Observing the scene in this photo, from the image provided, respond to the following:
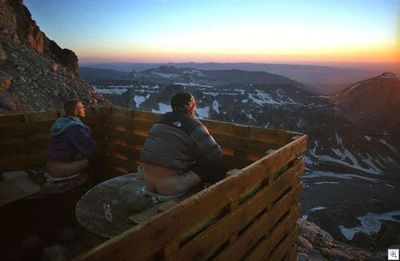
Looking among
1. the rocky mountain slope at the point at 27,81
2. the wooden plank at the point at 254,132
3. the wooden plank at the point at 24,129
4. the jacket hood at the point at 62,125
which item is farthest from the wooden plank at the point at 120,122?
the rocky mountain slope at the point at 27,81

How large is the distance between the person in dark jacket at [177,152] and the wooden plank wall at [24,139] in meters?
3.53

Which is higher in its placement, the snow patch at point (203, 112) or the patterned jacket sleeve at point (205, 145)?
the patterned jacket sleeve at point (205, 145)

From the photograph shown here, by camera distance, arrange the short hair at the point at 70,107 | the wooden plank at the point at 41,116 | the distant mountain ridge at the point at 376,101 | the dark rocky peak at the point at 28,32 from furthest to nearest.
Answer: the distant mountain ridge at the point at 376,101 < the dark rocky peak at the point at 28,32 < the wooden plank at the point at 41,116 < the short hair at the point at 70,107

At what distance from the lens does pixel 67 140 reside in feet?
18.4

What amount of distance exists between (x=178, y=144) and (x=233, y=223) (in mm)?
1488

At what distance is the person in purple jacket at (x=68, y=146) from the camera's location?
559 cm

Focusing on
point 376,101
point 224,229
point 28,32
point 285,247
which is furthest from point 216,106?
point 224,229

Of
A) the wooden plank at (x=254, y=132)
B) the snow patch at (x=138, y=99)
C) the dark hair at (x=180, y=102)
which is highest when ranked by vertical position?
the dark hair at (x=180, y=102)

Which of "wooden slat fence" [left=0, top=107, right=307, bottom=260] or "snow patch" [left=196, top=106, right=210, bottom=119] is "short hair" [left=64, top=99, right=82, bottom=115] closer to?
"wooden slat fence" [left=0, top=107, right=307, bottom=260]

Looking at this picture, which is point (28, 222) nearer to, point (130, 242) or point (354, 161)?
point (130, 242)

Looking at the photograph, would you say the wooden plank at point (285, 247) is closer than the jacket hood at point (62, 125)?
Yes

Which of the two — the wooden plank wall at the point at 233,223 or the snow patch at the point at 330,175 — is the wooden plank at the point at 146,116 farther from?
the snow patch at the point at 330,175

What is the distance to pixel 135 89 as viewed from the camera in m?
182

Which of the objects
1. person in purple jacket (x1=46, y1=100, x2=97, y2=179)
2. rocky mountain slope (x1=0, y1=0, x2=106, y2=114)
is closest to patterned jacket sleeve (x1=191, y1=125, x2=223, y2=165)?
person in purple jacket (x1=46, y1=100, x2=97, y2=179)
